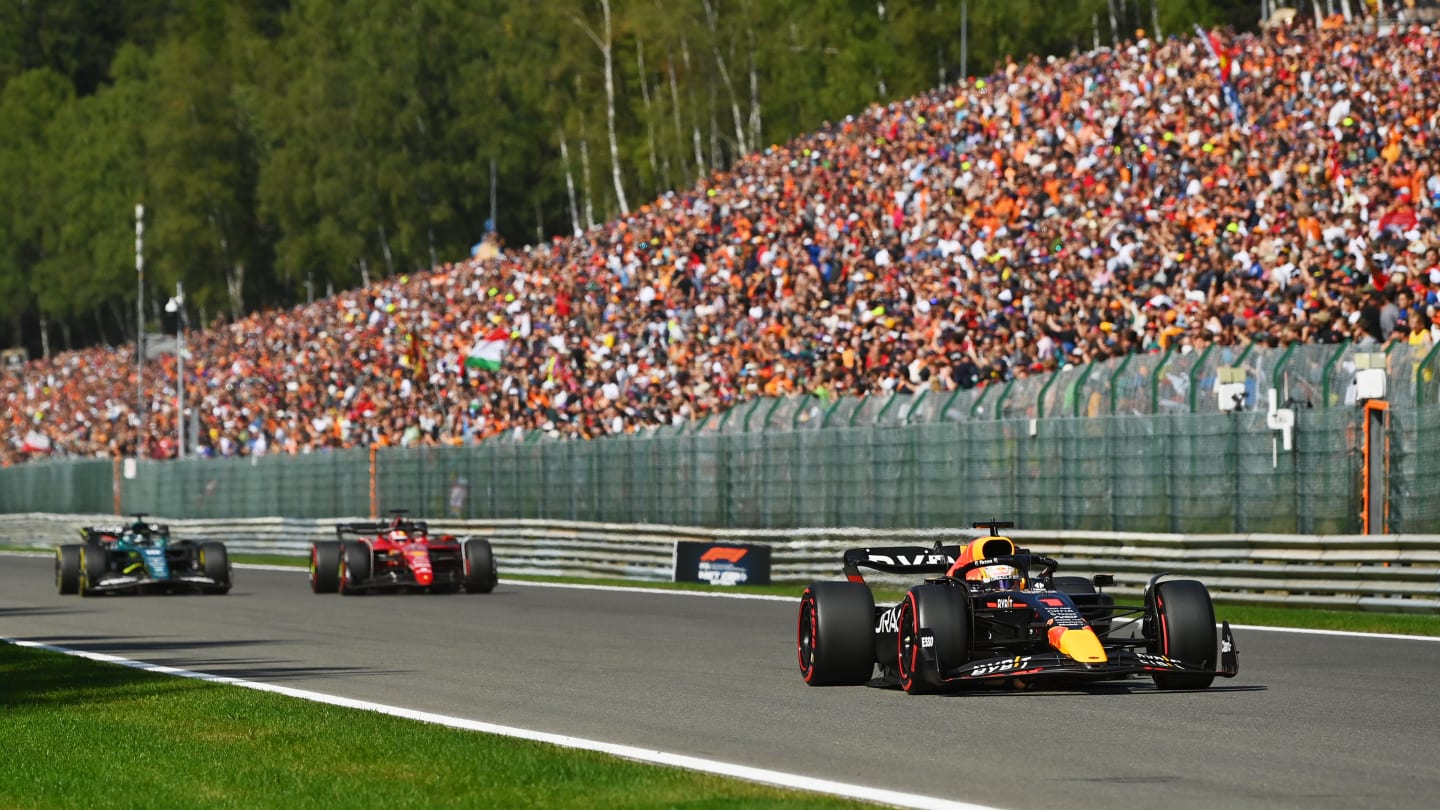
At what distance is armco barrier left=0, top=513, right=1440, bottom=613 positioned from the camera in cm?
Result: 1912

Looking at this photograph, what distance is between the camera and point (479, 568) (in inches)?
1033

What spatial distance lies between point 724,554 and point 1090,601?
15.5 m

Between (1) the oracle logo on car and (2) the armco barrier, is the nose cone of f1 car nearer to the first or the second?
(2) the armco barrier

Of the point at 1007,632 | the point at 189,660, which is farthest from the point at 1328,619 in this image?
the point at 189,660

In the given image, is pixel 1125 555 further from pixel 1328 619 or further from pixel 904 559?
pixel 904 559

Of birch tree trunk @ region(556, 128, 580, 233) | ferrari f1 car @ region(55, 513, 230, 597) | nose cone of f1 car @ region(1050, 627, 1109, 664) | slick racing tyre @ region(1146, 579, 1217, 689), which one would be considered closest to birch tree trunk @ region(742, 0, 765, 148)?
birch tree trunk @ region(556, 128, 580, 233)

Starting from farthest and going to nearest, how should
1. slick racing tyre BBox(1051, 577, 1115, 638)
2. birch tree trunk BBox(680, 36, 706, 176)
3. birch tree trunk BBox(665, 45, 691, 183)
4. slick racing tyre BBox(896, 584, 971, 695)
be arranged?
birch tree trunk BBox(665, 45, 691, 183) < birch tree trunk BBox(680, 36, 706, 176) < slick racing tyre BBox(1051, 577, 1115, 638) < slick racing tyre BBox(896, 584, 971, 695)

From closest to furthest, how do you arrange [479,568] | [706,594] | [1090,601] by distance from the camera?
1. [1090,601]
2. [706,594]
3. [479,568]

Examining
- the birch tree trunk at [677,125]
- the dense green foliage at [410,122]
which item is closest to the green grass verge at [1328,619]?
the dense green foliage at [410,122]

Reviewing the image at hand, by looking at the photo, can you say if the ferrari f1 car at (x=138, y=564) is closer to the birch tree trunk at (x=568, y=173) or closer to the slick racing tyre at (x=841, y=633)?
the slick racing tyre at (x=841, y=633)

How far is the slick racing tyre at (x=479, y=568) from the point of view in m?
26.2

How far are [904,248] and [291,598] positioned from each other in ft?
37.0

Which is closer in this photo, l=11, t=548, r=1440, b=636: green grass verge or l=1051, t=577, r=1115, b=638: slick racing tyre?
l=1051, t=577, r=1115, b=638: slick racing tyre

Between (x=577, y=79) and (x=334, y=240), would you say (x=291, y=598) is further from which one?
(x=334, y=240)
